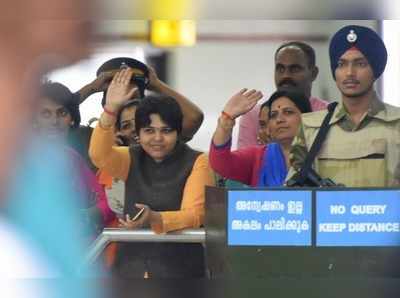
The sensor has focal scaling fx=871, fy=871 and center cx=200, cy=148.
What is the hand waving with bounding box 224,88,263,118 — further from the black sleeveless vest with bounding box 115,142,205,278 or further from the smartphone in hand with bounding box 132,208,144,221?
the smartphone in hand with bounding box 132,208,144,221

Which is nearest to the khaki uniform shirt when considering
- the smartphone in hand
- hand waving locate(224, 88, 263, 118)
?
hand waving locate(224, 88, 263, 118)

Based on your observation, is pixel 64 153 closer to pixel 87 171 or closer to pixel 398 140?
pixel 87 171

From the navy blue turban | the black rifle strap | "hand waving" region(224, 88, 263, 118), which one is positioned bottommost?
the black rifle strap

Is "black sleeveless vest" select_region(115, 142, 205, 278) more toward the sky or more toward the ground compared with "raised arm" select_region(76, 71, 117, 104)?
more toward the ground

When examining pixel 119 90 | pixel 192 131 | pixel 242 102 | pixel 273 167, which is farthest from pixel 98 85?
pixel 273 167

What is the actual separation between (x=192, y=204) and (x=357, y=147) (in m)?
0.42

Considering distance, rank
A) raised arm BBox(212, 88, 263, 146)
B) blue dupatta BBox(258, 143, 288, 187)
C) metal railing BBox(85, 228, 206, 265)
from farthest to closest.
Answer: raised arm BBox(212, 88, 263, 146), blue dupatta BBox(258, 143, 288, 187), metal railing BBox(85, 228, 206, 265)

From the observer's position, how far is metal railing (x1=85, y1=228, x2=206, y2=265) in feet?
6.32

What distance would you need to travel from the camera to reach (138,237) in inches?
79.1

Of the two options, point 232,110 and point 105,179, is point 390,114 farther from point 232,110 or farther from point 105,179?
point 105,179

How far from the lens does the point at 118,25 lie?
2160 millimetres

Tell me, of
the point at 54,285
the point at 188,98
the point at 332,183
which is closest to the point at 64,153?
the point at 188,98

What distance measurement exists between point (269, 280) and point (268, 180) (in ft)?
2.42

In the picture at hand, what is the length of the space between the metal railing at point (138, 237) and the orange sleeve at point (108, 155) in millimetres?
260
